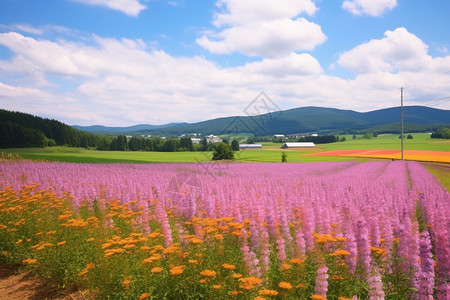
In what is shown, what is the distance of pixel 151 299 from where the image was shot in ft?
13.3

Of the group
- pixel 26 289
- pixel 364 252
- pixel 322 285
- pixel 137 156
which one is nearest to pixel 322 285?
pixel 322 285

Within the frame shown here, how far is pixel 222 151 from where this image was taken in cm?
4850

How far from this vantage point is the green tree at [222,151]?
159 ft

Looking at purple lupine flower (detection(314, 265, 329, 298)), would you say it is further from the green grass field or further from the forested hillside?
the forested hillside

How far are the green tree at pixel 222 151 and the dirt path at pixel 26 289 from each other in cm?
4193

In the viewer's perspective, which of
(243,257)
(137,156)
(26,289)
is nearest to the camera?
(243,257)

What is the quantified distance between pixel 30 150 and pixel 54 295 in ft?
130

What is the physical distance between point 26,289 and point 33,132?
42.9 metres

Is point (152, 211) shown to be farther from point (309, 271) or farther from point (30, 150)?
point (30, 150)

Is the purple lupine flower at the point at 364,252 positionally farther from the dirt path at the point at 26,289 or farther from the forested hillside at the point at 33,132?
the forested hillside at the point at 33,132

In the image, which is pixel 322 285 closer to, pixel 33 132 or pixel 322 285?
pixel 322 285

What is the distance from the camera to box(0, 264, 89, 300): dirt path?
17.8 feet

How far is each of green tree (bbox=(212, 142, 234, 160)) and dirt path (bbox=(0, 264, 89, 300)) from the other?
41929 millimetres

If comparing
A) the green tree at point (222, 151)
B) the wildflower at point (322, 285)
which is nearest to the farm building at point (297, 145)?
the green tree at point (222, 151)
